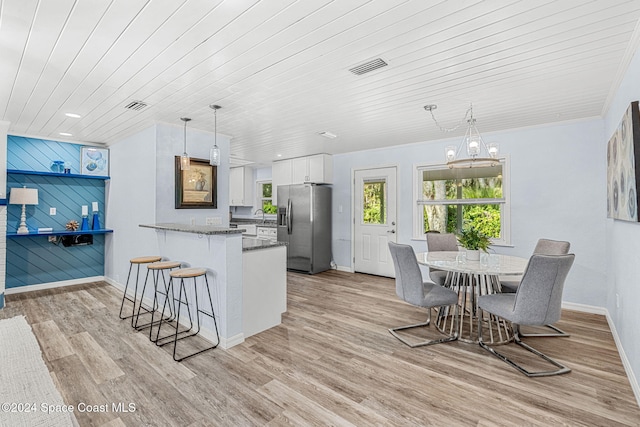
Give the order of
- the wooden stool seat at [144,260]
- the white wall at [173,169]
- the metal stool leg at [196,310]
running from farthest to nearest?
1. the white wall at [173,169]
2. the wooden stool seat at [144,260]
3. the metal stool leg at [196,310]

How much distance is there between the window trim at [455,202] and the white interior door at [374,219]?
0.40m

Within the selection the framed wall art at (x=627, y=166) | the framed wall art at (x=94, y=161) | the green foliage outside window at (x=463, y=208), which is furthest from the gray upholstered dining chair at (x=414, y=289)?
the framed wall art at (x=94, y=161)

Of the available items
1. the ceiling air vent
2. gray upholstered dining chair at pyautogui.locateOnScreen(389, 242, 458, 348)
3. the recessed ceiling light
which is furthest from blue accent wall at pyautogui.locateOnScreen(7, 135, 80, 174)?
gray upholstered dining chair at pyautogui.locateOnScreen(389, 242, 458, 348)

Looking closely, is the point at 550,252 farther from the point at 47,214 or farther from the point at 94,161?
the point at 47,214

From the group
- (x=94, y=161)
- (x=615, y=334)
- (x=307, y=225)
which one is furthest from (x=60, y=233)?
(x=615, y=334)

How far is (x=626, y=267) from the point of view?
2.51 metres

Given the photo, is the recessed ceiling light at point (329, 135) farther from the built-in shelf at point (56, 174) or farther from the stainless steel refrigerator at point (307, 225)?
the built-in shelf at point (56, 174)

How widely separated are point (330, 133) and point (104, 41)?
2955 millimetres

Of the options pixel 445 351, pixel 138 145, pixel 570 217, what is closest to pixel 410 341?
pixel 445 351

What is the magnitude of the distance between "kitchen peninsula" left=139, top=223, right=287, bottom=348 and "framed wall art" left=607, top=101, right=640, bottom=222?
2.92 m

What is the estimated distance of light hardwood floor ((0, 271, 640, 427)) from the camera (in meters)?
1.92

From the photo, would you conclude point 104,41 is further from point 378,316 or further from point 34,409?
point 378,316

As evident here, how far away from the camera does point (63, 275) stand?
4.96 meters

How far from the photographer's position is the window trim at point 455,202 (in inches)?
172
